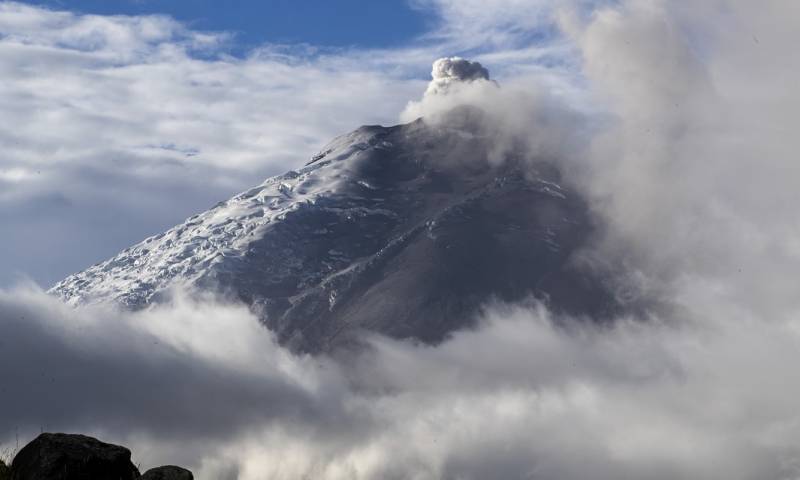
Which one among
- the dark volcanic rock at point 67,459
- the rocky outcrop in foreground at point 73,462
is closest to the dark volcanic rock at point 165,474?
the rocky outcrop in foreground at point 73,462

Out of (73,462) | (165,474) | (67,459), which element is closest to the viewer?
(165,474)

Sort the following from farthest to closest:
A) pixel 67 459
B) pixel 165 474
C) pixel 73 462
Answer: pixel 73 462
pixel 67 459
pixel 165 474

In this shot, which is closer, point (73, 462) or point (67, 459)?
point (67, 459)

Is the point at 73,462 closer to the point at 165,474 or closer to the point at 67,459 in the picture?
A: the point at 67,459

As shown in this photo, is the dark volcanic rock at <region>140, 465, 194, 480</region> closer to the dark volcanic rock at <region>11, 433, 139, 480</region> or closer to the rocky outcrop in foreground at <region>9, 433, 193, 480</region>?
the rocky outcrop in foreground at <region>9, 433, 193, 480</region>

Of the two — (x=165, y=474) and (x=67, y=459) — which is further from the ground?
(x=165, y=474)

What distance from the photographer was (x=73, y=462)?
140 feet

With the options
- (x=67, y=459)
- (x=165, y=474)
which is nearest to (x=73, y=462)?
(x=67, y=459)

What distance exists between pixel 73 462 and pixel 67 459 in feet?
0.89

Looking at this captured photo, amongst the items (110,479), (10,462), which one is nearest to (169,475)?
(110,479)

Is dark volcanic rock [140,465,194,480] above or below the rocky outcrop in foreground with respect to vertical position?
above

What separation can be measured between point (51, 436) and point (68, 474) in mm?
1730

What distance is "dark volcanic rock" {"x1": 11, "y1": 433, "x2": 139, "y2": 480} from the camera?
42312 mm

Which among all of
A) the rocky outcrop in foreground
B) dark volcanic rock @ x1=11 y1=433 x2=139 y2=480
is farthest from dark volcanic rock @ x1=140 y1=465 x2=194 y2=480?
dark volcanic rock @ x1=11 y1=433 x2=139 y2=480
